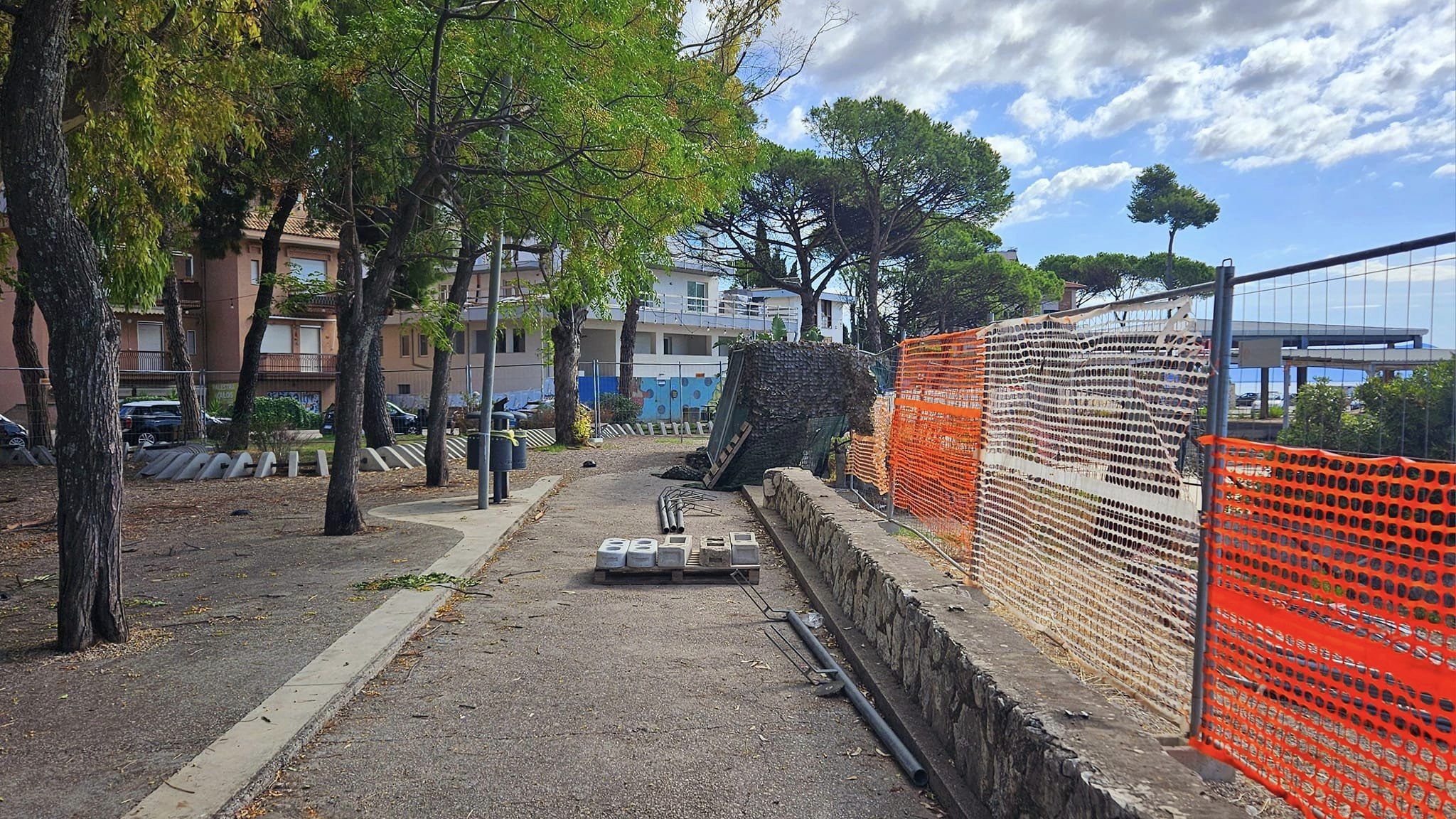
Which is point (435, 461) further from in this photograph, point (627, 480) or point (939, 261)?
point (939, 261)

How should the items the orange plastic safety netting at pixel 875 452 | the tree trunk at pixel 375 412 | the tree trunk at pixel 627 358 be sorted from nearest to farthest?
the orange plastic safety netting at pixel 875 452
the tree trunk at pixel 375 412
the tree trunk at pixel 627 358

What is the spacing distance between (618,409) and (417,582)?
86.9ft

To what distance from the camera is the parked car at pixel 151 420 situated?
92.8ft

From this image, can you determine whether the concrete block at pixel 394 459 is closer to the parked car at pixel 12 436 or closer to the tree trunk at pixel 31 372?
the tree trunk at pixel 31 372

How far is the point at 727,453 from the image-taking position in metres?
16.5

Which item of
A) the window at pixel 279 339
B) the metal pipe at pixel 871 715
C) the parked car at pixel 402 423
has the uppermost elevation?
the window at pixel 279 339

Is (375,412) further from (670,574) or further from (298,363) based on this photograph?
(298,363)

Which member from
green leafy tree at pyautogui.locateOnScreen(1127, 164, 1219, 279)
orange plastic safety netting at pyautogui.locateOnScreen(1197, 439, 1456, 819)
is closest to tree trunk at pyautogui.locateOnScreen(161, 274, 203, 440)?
Answer: orange plastic safety netting at pyautogui.locateOnScreen(1197, 439, 1456, 819)

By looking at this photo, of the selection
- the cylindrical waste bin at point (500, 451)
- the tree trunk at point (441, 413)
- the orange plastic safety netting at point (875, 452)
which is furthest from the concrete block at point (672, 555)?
the tree trunk at point (441, 413)

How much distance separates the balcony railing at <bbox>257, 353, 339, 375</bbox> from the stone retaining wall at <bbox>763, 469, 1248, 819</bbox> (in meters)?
41.1

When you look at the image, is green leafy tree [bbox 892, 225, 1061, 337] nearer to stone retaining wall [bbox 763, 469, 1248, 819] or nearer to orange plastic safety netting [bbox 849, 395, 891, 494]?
orange plastic safety netting [bbox 849, 395, 891, 494]

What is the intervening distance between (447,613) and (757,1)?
56.8 ft

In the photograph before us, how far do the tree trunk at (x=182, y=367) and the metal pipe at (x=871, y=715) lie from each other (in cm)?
1942

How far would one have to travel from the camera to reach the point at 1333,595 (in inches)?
124
